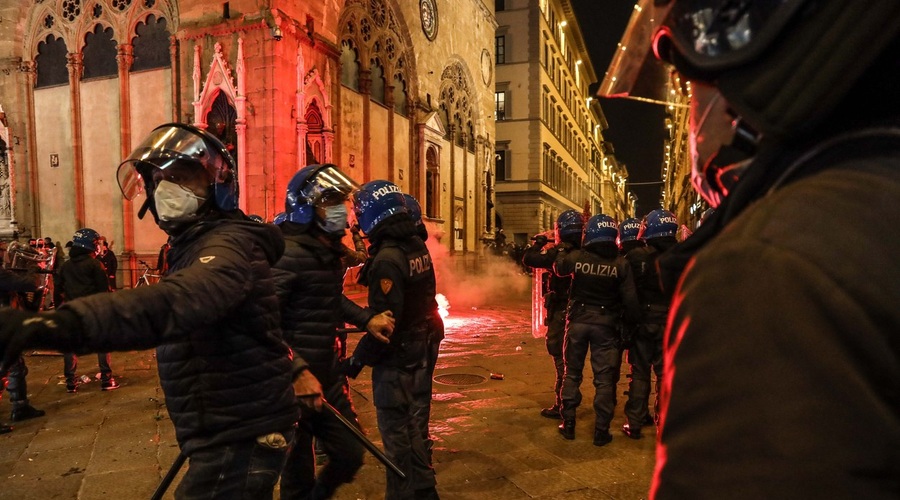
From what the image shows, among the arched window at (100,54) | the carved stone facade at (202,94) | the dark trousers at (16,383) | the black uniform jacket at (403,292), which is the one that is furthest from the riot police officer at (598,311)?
the arched window at (100,54)

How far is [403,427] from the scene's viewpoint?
3840mm

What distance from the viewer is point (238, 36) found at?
45.0ft

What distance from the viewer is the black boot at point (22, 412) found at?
628 centimetres

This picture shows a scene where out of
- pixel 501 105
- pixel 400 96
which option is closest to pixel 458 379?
pixel 400 96

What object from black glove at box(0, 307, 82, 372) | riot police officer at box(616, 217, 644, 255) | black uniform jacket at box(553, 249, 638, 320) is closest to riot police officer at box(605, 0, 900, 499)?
black glove at box(0, 307, 82, 372)

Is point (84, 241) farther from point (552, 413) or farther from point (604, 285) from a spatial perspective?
point (604, 285)

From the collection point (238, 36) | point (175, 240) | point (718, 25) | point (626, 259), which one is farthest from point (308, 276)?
point (238, 36)

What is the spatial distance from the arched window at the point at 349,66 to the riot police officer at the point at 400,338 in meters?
14.2

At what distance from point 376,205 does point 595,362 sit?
10.3 ft

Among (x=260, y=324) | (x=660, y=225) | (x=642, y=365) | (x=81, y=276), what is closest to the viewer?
(x=260, y=324)

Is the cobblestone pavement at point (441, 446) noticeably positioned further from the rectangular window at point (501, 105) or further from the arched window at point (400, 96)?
the rectangular window at point (501, 105)

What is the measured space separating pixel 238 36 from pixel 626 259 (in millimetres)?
12118

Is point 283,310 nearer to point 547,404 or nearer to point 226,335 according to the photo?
point 226,335

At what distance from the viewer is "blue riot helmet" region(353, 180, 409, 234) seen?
13.3 feet
